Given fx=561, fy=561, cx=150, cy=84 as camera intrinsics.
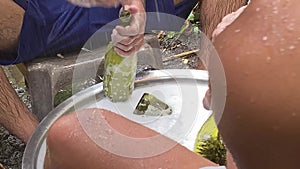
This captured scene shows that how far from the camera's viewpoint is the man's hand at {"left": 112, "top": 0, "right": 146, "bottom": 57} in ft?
3.99

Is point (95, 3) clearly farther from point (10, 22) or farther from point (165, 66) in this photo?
point (165, 66)

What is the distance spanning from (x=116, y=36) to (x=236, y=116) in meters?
0.89

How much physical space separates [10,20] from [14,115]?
288 millimetres

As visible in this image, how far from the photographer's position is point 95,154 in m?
0.70

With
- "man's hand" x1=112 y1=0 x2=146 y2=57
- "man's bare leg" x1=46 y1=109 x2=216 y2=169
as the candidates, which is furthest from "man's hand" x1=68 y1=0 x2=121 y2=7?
"man's bare leg" x1=46 y1=109 x2=216 y2=169

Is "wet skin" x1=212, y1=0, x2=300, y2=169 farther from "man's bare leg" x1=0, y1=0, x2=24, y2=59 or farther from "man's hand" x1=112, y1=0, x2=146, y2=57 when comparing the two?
"man's bare leg" x1=0, y1=0, x2=24, y2=59

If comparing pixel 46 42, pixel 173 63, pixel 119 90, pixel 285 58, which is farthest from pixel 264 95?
pixel 173 63

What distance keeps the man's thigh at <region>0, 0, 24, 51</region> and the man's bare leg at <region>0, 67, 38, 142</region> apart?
0.11 metres

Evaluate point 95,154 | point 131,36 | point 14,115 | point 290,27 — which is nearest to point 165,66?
point 14,115

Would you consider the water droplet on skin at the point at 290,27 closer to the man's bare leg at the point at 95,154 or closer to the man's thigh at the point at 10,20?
the man's bare leg at the point at 95,154

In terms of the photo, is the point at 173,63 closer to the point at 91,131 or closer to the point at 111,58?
the point at 111,58

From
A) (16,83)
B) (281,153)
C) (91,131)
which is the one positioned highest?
(281,153)

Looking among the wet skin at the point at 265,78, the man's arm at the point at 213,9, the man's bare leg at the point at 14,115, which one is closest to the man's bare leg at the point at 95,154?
the wet skin at the point at 265,78

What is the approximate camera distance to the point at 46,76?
1.70 m
